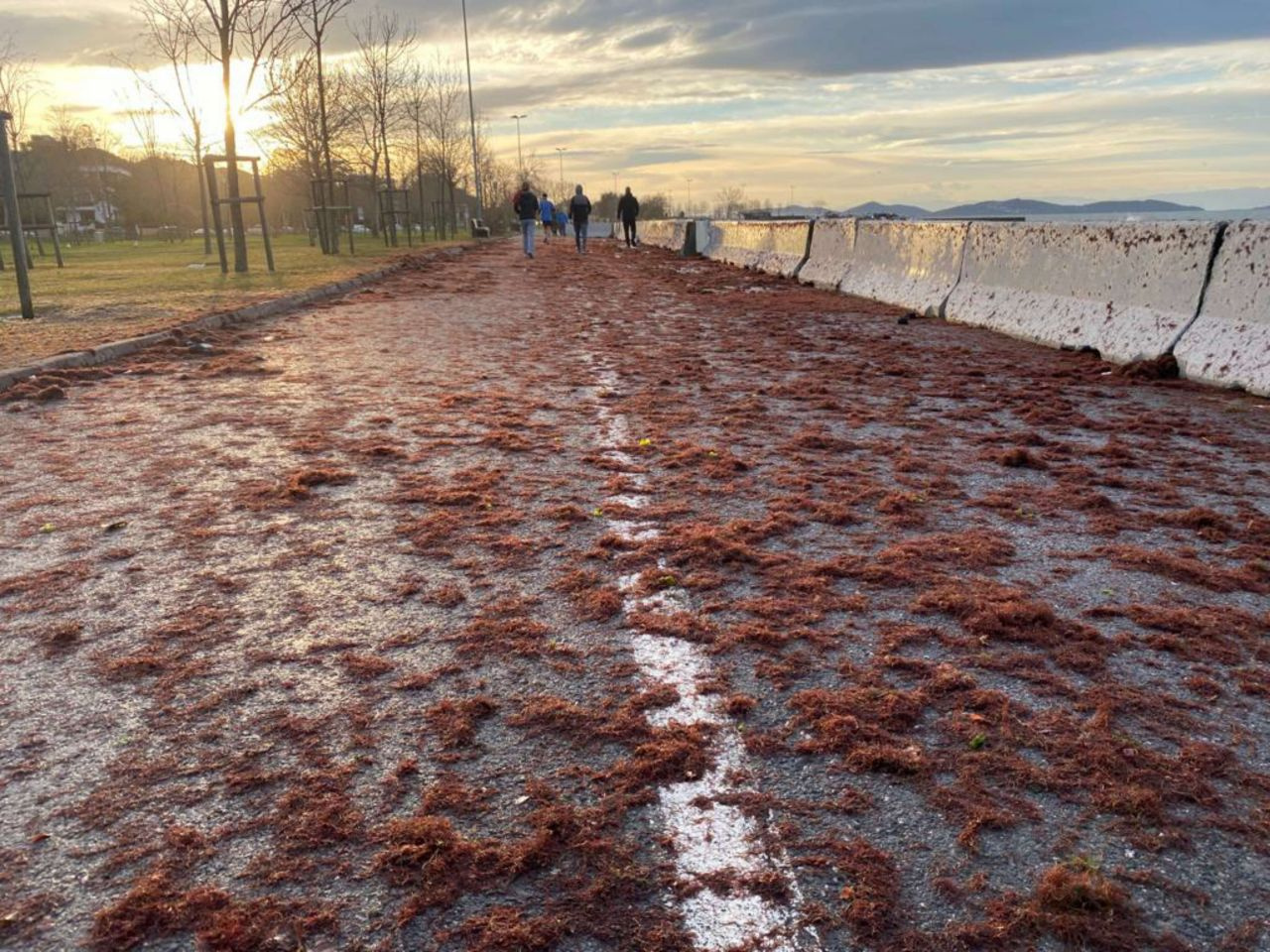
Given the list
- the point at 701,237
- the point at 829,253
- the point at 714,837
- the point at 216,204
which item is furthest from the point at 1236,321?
the point at 701,237

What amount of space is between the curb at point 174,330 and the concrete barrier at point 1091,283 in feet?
29.8

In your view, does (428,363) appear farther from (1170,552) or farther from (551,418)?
(1170,552)

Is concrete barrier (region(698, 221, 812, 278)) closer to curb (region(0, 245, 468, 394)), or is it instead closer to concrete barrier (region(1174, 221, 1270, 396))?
curb (region(0, 245, 468, 394))

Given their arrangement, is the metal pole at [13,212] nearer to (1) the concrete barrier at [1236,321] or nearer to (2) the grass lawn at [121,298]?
(2) the grass lawn at [121,298]

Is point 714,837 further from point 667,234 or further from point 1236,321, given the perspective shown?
point 667,234

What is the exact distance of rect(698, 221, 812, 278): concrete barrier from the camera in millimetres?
17844

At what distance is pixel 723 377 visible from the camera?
302 inches

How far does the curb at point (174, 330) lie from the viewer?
26.2ft

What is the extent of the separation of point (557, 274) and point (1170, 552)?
1887cm

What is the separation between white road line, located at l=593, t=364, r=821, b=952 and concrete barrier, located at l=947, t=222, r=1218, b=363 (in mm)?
6315

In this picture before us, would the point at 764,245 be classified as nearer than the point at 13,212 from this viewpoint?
No

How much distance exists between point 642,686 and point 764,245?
750 inches

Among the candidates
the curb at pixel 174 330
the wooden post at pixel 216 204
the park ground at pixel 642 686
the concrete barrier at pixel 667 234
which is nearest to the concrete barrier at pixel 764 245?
the concrete barrier at pixel 667 234

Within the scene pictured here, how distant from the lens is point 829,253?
1606 centimetres
